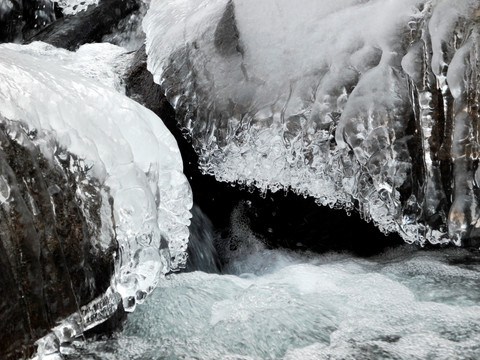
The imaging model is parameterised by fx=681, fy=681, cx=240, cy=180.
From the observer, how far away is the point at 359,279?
10.5 feet

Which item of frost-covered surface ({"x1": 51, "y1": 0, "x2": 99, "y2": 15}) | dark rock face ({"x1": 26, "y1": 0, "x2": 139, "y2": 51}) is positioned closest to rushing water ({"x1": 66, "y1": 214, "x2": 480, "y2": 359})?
dark rock face ({"x1": 26, "y1": 0, "x2": 139, "y2": 51})

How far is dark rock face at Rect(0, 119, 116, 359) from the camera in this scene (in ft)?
7.30

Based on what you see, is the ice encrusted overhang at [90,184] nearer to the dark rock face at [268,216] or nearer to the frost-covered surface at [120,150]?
the frost-covered surface at [120,150]

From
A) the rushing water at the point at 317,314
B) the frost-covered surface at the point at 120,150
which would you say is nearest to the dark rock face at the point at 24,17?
the frost-covered surface at the point at 120,150

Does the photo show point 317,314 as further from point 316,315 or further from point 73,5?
point 73,5

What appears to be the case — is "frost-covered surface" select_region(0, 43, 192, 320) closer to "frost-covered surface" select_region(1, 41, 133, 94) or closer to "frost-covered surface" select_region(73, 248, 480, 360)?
"frost-covered surface" select_region(73, 248, 480, 360)

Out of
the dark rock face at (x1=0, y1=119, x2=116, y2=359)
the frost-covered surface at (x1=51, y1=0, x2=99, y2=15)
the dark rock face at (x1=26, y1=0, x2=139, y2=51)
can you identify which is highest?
the frost-covered surface at (x1=51, y1=0, x2=99, y2=15)

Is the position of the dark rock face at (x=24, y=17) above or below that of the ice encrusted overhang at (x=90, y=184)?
above

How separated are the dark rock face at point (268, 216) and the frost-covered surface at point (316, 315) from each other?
0.28 metres

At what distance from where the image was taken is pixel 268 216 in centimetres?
386

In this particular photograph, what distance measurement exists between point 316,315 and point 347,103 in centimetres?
105

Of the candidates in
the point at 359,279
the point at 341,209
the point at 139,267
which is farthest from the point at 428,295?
the point at 139,267

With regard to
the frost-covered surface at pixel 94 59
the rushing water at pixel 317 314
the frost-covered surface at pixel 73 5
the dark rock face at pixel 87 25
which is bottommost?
the rushing water at pixel 317 314

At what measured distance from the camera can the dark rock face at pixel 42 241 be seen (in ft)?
7.30
